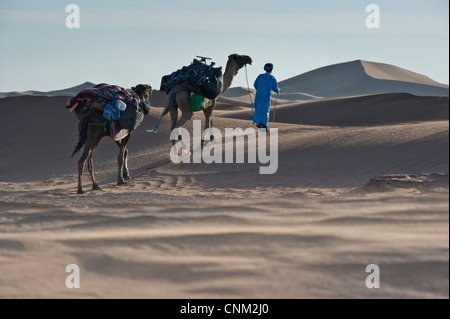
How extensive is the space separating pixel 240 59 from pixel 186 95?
1748 millimetres

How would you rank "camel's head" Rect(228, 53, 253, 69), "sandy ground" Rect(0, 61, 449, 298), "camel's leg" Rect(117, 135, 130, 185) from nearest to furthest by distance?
1. "sandy ground" Rect(0, 61, 449, 298)
2. "camel's leg" Rect(117, 135, 130, 185)
3. "camel's head" Rect(228, 53, 253, 69)

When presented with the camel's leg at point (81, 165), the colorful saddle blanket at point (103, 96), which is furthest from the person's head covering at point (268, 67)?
the camel's leg at point (81, 165)

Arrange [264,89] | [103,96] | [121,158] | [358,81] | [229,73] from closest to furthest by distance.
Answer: [103,96], [121,158], [264,89], [229,73], [358,81]

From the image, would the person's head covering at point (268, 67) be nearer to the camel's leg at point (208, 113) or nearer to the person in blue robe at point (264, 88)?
the person in blue robe at point (264, 88)

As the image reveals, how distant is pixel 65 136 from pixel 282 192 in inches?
474

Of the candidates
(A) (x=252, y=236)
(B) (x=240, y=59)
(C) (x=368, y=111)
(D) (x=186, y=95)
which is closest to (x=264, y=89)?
(B) (x=240, y=59)

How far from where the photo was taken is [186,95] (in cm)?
1393

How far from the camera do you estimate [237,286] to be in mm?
4574

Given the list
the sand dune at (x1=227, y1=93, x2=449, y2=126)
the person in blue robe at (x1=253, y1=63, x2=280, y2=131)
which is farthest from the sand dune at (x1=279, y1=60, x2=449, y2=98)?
the person in blue robe at (x1=253, y1=63, x2=280, y2=131)

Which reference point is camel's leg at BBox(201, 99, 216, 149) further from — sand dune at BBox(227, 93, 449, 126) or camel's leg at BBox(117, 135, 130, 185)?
sand dune at BBox(227, 93, 449, 126)

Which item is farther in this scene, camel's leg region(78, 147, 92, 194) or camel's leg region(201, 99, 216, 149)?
camel's leg region(201, 99, 216, 149)

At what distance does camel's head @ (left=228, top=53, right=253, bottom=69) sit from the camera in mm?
14672

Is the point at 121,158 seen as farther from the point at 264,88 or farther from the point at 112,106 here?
the point at 264,88

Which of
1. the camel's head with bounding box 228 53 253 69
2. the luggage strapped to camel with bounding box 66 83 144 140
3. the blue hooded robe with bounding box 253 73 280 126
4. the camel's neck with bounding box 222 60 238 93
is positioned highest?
the camel's head with bounding box 228 53 253 69
